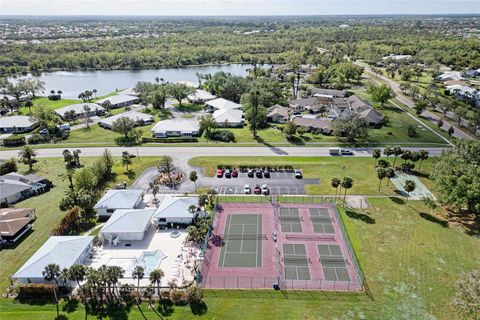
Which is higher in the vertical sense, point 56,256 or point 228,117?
point 228,117

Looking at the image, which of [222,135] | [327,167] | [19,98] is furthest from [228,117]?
[19,98]

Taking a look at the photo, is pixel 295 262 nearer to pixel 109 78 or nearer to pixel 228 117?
pixel 228 117

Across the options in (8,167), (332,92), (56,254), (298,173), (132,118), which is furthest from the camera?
(332,92)

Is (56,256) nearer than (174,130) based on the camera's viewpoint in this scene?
Yes

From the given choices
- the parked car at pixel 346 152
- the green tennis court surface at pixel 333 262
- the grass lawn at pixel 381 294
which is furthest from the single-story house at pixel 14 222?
the parked car at pixel 346 152

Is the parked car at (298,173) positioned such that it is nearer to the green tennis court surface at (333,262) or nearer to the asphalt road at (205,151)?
the asphalt road at (205,151)

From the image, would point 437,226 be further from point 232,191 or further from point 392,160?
point 232,191
